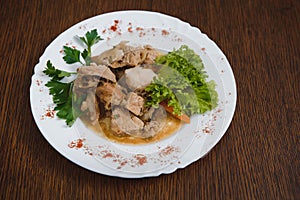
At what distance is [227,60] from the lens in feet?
7.47

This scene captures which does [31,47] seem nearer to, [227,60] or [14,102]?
[14,102]

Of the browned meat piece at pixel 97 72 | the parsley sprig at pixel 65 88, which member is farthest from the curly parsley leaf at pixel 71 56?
the browned meat piece at pixel 97 72

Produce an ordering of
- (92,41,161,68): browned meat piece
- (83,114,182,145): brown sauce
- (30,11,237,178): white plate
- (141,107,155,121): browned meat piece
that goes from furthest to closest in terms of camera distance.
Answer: (92,41,161,68): browned meat piece, (141,107,155,121): browned meat piece, (83,114,182,145): brown sauce, (30,11,237,178): white plate

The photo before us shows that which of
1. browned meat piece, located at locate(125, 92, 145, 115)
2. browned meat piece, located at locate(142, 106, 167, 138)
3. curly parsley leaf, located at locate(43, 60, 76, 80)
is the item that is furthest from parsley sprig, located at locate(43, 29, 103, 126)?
browned meat piece, located at locate(142, 106, 167, 138)

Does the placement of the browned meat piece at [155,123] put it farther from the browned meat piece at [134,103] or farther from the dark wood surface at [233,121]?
the dark wood surface at [233,121]

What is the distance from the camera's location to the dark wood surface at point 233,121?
6.11 feet

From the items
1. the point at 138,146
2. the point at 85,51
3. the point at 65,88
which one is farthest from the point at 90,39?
the point at 138,146

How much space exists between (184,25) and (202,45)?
18 cm

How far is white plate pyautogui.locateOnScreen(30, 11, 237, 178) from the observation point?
182cm

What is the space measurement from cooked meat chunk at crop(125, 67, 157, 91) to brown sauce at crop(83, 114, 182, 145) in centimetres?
22

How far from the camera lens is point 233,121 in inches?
83.7

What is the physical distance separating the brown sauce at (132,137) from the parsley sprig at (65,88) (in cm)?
9

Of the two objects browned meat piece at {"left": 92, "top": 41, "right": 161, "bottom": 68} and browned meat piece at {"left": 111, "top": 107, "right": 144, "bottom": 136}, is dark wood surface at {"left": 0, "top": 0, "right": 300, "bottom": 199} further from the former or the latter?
browned meat piece at {"left": 92, "top": 41, "right": 161, "bottom": 68}

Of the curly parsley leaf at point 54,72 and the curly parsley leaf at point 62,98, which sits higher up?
the curly parsley leaf at point 54,72
